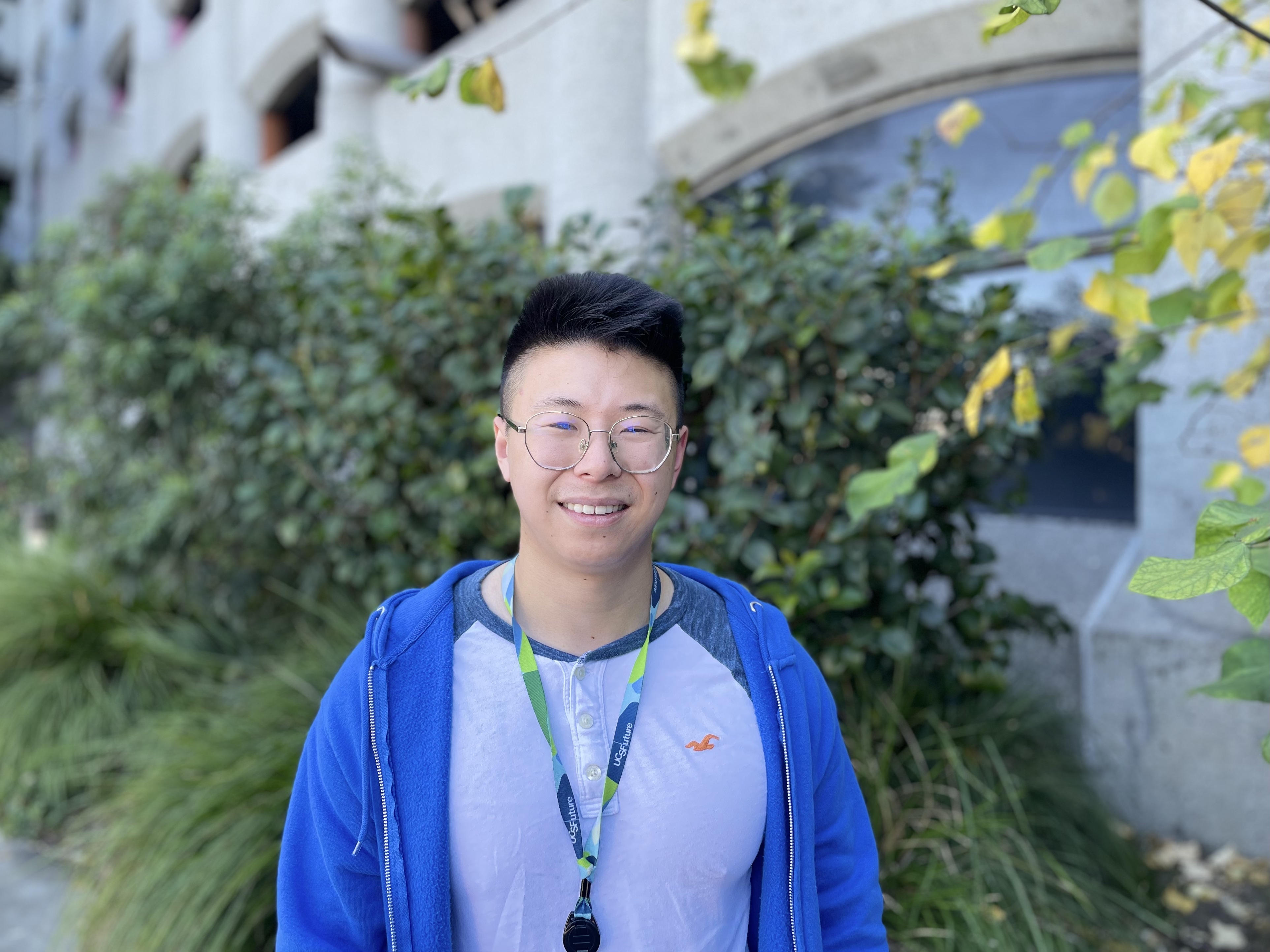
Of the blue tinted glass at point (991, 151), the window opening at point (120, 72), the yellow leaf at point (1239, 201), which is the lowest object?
the yellow leaf at point (1239, 201)

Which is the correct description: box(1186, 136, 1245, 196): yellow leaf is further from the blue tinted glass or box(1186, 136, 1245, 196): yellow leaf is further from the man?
the blue tinted glass

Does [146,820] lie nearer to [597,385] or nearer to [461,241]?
→ [461,241]

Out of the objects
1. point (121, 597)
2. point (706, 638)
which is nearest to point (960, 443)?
point (706, 638)

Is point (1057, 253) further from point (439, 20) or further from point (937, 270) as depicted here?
point (439, 20)

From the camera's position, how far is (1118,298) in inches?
83.7

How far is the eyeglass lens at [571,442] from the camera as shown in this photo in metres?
1.29

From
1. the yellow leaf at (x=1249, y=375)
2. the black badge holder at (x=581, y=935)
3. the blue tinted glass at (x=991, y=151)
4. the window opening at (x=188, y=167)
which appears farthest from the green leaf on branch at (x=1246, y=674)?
the window opening at (x=188, y=167)

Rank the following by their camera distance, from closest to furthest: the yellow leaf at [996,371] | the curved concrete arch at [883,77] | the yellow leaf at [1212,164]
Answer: the yellow leaf at [1212,164], the yellow leaf at [996,371], the curved concrete arch at [883,77]

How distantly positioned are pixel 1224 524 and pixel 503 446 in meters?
1.00

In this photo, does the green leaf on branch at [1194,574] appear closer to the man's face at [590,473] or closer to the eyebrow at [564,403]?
the man's face at [590,473]

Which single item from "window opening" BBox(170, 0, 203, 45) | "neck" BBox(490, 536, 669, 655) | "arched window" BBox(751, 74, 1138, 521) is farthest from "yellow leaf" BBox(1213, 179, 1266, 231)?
"window opening" BBox(170, 0, 203, 45)

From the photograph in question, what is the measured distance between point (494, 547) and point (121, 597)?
2549 millimetres

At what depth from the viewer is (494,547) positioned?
3.30m

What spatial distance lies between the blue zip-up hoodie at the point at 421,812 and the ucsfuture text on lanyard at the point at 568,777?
108 millimetres
